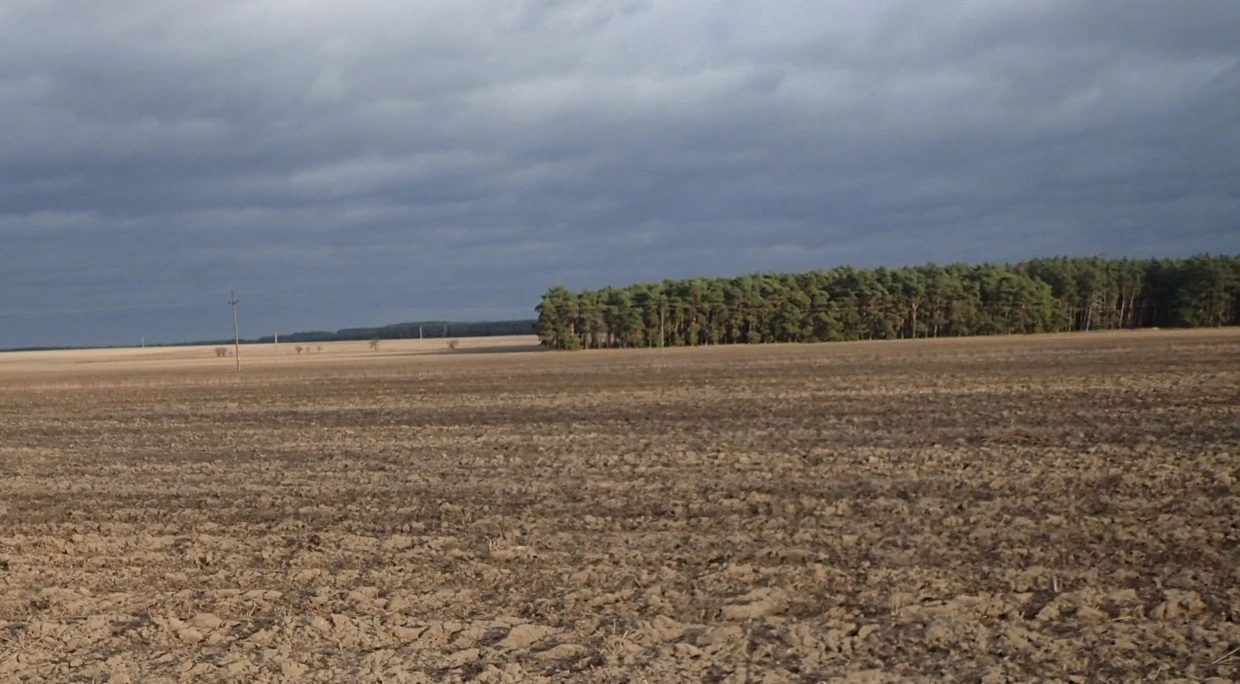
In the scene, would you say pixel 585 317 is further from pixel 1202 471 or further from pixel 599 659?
pixel 599 659

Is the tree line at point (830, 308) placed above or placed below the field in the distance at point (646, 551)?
above

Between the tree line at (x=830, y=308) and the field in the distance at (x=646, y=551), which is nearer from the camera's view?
the field in the distance at (x=646, y=551)

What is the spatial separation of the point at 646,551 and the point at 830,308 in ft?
230

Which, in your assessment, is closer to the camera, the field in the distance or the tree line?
the field in the distance

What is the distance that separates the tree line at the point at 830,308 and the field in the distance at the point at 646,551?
5834 cm

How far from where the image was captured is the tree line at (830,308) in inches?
3061

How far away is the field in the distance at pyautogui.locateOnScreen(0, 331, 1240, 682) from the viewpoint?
21.0 ft

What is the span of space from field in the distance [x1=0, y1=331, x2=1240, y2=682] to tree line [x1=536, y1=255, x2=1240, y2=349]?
58340mm

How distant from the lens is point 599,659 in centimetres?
633

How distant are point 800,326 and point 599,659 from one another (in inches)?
2835

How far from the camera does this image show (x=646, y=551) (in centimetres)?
891

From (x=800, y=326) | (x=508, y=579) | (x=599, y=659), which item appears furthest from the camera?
(x=800, y=326)

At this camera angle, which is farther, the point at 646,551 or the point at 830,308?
the point at 830,308

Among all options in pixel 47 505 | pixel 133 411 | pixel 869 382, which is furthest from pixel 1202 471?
pixel 133 411
